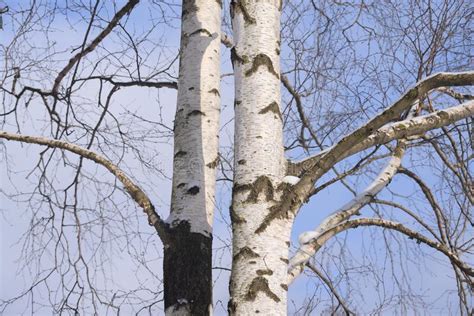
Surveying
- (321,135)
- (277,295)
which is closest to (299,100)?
(321,135)

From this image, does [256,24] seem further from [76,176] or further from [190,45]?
[76,176]

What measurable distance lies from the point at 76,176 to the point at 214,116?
125cm

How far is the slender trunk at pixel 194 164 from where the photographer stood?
2549 mm

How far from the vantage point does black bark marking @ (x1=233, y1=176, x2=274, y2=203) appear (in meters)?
2.12

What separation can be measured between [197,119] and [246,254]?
3.14 feet

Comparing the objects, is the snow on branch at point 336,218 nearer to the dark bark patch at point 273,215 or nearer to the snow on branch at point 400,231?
the snow on branch at point 400,231

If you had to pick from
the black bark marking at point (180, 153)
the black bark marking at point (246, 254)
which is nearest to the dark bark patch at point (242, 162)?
the black bark marking at point (246, 254)

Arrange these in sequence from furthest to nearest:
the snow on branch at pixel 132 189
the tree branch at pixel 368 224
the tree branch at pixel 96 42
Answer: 1. the tree branch at pixel 96 42
2. the tree branch at pixel 368 224
3. the snow on branch at pixel 132 189

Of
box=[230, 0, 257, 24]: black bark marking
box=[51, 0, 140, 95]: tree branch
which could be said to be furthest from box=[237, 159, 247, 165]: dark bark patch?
box=[51, 0, 140, 95]: tree branch

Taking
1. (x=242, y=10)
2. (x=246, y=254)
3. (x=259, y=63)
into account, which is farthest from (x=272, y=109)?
(x=246, y=254)

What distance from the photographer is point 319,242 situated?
279cm

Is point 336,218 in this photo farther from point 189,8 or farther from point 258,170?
A: point 189,8

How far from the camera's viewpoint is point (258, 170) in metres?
2.14

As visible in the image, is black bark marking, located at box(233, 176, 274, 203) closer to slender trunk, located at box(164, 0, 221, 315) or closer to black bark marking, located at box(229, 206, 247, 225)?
black bark marking, located at box(229, 206, 247, 225)
